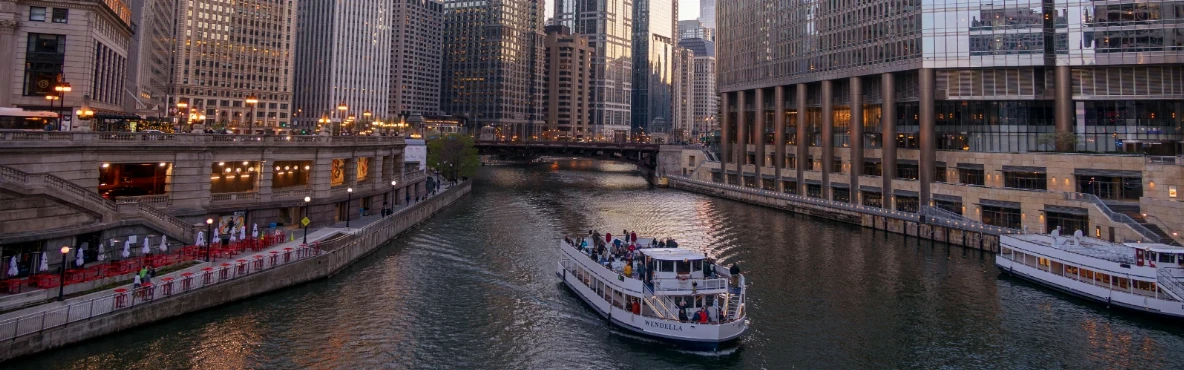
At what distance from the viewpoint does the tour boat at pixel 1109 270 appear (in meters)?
42.2

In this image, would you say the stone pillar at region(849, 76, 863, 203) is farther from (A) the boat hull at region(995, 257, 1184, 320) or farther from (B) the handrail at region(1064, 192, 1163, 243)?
(A) the boat hull at region(995, 257, 1184, 320)

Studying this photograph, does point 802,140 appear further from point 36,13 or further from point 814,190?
point 36,13

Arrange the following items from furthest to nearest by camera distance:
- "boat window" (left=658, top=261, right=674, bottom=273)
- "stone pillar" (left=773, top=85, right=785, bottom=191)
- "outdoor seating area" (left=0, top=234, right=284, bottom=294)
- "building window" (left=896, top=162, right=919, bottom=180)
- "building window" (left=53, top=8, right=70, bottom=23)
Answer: "stone pillar" (left=773, top=85, right=785, bottom=191) → "building window" (left=896, top=162, right=919, bottom=180) → "building window" (left=53, top=8, right=70, bottom=23) → "boat window" (left=658, top=261, right=674, bottom=273) → "outdoor seating area" (left=0, top=234, right=284, bottom=294)

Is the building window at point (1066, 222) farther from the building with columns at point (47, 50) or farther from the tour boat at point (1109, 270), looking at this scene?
the building with columns at point (47, 50)

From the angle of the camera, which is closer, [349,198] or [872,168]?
[349,198]

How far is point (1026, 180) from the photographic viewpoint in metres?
74.7

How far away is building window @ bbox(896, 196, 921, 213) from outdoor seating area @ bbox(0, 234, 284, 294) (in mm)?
73858

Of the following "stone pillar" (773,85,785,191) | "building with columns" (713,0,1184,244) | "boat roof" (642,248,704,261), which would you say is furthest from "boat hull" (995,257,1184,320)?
"stone pillar" (773,85,785,191)

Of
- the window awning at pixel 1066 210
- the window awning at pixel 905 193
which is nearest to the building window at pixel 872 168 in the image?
the window awning at pixel 905 193

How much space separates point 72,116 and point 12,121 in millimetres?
6747

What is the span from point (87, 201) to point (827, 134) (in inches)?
3644

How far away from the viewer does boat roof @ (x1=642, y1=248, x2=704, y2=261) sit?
37.7 metres

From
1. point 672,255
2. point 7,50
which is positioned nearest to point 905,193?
point 672,255

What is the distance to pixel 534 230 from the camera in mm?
76750
